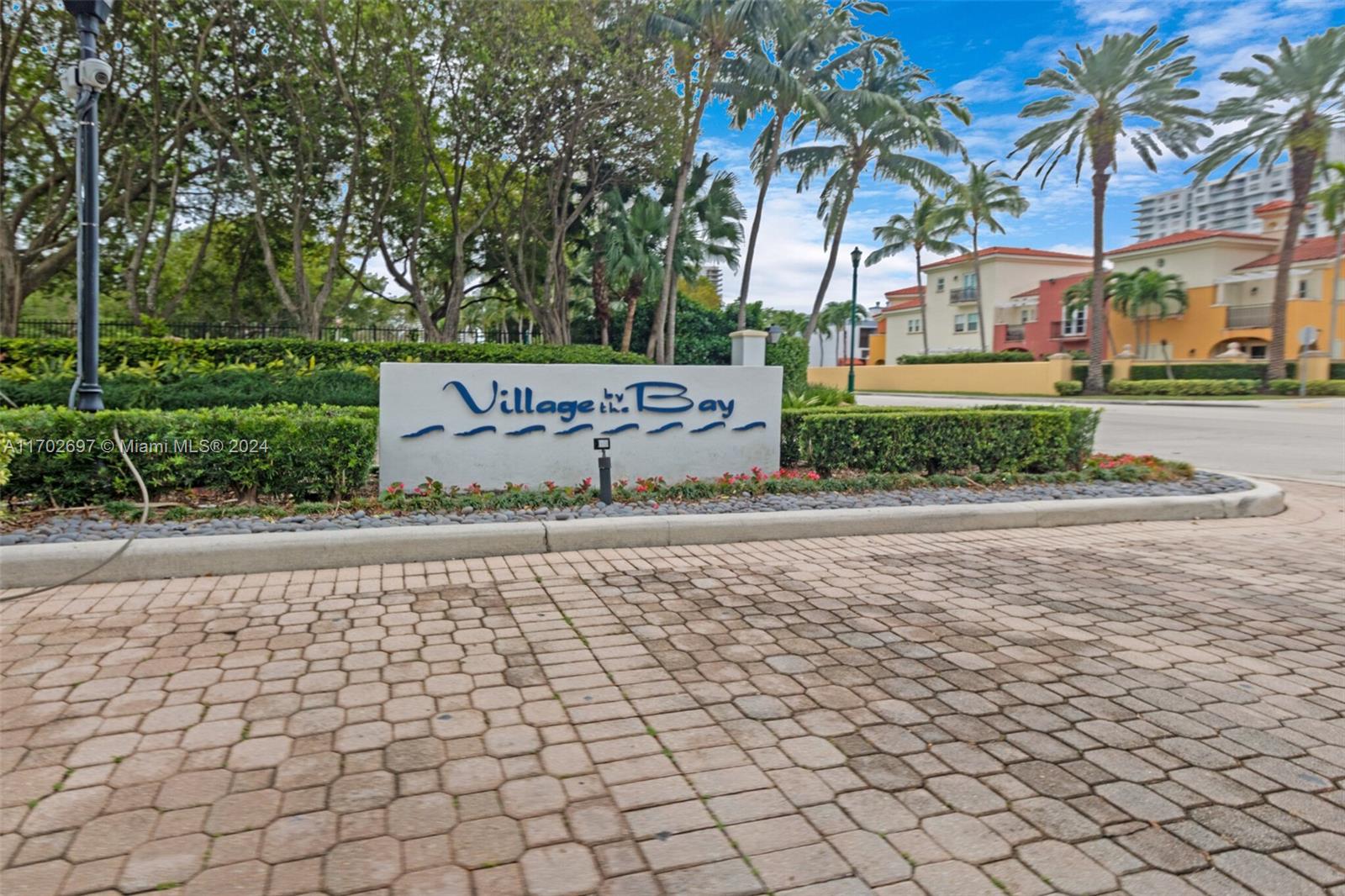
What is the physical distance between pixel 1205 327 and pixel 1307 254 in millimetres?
5541

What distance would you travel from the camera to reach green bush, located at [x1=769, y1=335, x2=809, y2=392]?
2555cm

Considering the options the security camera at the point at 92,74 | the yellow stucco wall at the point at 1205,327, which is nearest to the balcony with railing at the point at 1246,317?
the yellow stucco wall at the point at 1205,327

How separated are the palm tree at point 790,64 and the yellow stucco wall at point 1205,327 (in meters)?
26.2

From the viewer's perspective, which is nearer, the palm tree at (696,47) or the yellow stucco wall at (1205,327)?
the palm tree at (696,47)

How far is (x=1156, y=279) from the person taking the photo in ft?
132

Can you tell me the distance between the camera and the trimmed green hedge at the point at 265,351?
40.4ft

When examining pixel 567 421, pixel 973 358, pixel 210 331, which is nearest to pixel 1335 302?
pixel 973 358

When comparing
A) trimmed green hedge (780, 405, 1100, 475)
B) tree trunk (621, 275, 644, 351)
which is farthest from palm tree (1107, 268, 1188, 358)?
trimmed green hedge (780, 405, 1100, 475)

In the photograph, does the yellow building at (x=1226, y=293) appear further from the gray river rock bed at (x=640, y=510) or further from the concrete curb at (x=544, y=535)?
the concrete curb at (x=544, y=535)


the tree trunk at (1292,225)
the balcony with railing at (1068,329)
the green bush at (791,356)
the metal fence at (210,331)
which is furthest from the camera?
the balcony with railing at (1068,329)

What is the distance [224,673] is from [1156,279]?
151 feet

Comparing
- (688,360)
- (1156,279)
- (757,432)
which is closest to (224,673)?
(757,432)

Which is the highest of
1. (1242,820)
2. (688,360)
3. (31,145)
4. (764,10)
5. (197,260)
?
(764,10)

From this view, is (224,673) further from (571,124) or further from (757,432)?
(571,124)
